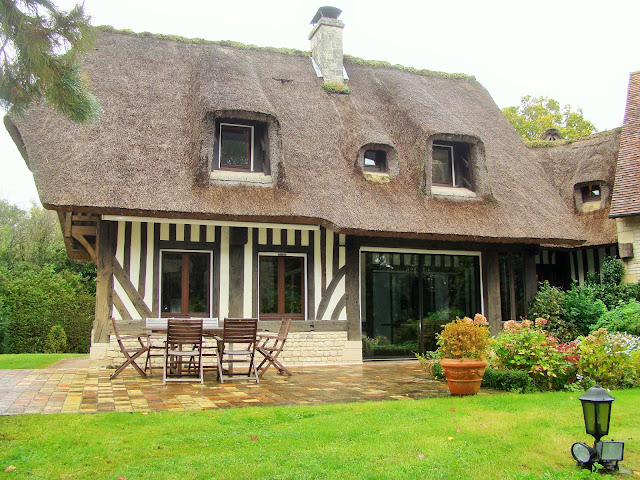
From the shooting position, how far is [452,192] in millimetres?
12602

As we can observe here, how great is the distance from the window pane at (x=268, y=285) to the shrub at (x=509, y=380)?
181 inches

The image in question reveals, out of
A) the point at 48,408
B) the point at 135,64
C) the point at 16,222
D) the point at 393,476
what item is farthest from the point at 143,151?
the point at 16,222

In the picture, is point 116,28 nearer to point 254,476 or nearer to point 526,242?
point 526,242

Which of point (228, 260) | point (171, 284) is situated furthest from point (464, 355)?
point (171, 284)

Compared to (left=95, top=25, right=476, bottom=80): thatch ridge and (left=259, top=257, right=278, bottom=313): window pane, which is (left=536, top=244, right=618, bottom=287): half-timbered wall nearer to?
(left=95, top=25, right=476, bottom=80): thatch ridge

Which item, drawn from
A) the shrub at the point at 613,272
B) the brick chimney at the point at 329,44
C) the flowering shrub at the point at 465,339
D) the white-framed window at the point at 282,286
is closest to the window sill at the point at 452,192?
the white-framed window at the point at 282,286

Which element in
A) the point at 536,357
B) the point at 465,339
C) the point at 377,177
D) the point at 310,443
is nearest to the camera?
the point at 310,443

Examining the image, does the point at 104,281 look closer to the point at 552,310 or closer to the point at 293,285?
the point at 293,285

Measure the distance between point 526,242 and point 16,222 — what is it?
28.4 metres

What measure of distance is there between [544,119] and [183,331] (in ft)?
79.7

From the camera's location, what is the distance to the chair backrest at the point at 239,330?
321 inches

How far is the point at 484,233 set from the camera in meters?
11.7

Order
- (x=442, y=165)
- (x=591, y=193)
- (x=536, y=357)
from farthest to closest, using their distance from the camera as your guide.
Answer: (x=591, y=193) < (x=442, y=165) < (x=536, y=357)

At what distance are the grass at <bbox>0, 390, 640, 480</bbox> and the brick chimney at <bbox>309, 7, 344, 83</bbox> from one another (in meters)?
10.2
